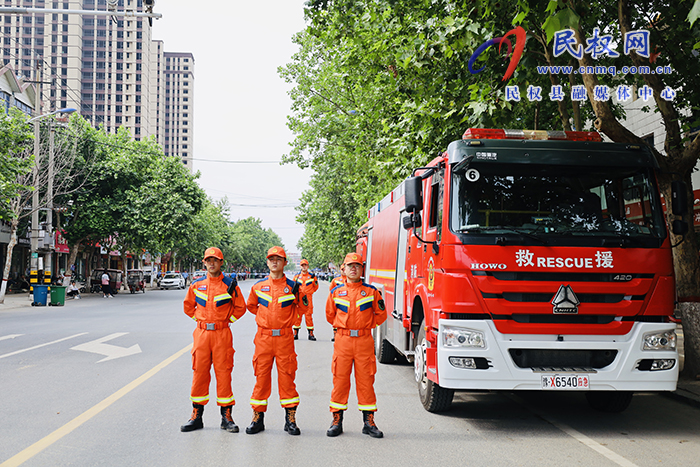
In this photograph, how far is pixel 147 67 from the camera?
130 meters

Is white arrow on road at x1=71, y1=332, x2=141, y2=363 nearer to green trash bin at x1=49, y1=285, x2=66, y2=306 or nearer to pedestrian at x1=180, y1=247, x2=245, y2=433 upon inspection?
pedestrian at x1=180, y1=247, x2=245, y2=433

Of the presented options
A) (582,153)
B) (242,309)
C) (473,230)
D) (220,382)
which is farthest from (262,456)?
(582,153)

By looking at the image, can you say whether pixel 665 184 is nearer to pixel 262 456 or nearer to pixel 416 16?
pixel 416 16

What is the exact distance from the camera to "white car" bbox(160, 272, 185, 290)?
2331 inches

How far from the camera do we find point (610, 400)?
7.24 meters

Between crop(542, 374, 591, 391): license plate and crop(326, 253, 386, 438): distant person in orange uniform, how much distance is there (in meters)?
1.59

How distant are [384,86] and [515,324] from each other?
41.0 ft

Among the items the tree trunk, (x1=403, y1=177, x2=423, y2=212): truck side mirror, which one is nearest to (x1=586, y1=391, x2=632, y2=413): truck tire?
(x1=403, y1=177, x2=423, y2=212): truck side mirror

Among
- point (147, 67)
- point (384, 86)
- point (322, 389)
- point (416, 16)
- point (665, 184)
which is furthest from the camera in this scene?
point (147, 67)

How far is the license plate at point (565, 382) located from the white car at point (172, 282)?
56.3m

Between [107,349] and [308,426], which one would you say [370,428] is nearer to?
[308,426]

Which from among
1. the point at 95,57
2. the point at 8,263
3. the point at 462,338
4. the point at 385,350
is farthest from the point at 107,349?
the point at 95,57

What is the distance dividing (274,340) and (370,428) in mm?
1203

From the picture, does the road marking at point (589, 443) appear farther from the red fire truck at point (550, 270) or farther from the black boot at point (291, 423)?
the black boot at point (291, 423)
